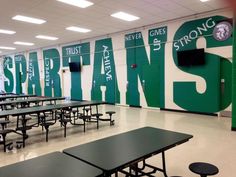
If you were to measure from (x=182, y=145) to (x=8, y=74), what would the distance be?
58.0ft

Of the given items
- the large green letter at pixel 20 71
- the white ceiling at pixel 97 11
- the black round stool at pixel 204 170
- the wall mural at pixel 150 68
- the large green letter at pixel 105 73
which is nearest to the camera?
the black round stool at pixel 204 170

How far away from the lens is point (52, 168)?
1.56 metres

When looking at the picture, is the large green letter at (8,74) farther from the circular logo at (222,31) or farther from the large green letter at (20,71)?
the circular logo at (222,31)

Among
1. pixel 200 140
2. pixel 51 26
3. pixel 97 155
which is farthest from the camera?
pixel 51 26

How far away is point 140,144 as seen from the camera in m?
2.11

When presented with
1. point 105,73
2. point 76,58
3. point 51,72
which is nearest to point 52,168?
point 105,73

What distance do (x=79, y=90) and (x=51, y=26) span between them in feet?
15.0

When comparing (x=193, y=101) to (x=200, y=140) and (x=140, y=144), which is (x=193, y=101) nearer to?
(x=200, y=140)

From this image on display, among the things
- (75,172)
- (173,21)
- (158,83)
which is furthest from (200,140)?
(173,21)

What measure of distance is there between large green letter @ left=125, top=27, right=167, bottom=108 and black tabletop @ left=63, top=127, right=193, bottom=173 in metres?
5.95

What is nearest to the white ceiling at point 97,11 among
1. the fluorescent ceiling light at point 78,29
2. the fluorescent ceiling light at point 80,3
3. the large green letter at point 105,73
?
A: the fluorescent ceiling light at point 80,3

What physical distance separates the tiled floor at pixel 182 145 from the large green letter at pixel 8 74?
13.8m

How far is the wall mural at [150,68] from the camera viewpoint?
6.79 meters

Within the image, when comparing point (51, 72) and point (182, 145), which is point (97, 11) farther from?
point (51, 72)
